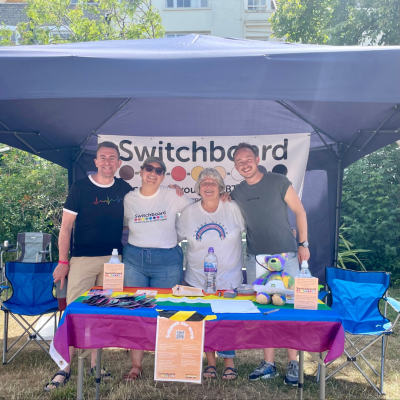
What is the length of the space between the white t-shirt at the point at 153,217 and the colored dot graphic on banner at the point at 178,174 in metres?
0.98

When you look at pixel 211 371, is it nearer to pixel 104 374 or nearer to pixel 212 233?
pixel 104 374

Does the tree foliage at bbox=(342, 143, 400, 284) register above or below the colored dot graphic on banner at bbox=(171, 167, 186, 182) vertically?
below

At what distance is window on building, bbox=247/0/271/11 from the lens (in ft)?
50.9

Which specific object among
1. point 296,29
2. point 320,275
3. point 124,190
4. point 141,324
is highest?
point 296,29

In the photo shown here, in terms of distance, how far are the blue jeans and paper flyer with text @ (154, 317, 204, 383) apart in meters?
0.80

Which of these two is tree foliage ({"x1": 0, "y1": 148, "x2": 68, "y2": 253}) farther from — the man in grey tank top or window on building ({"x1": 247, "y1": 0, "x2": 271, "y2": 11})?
window on building ({"x1": 247, "y1": 0, "x2": 271, "y2": 11})

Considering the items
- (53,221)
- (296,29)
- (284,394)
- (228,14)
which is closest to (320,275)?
(284,394)

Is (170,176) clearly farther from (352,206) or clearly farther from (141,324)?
(352,206)

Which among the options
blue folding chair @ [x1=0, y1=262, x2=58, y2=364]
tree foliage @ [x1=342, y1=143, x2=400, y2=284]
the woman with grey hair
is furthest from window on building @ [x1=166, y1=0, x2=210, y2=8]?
the woman with grey hair

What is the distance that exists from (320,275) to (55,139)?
2753mm

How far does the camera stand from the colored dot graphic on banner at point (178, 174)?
3.92 m

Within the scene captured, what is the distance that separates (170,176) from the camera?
393cm

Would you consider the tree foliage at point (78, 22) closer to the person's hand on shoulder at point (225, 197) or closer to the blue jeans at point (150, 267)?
the person's hand on shoulder at point (225, 197)

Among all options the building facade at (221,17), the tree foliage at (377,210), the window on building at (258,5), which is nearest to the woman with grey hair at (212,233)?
the tree foliage at (377,210)
